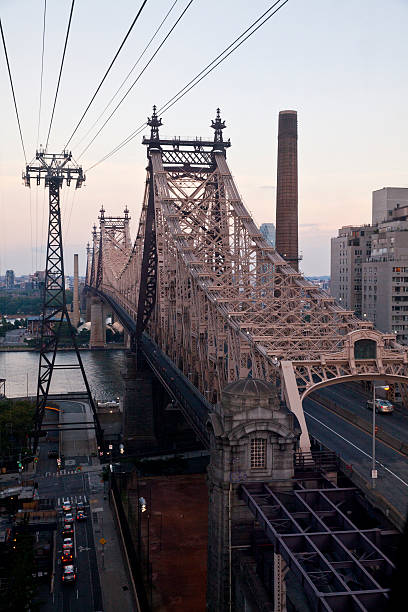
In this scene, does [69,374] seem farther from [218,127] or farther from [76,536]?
[76,536]

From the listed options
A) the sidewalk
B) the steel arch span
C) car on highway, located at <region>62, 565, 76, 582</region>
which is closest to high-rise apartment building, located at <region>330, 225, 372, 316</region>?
the steel arch span

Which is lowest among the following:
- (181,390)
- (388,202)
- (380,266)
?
(181,390)

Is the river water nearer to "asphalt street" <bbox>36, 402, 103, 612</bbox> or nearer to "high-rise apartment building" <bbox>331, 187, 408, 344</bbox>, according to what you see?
"asphalt street" <bbox>36, 402, 103, 612</bbox>

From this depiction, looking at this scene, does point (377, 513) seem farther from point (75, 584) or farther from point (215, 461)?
point (75, 584)

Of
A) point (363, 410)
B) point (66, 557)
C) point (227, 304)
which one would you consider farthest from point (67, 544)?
point (363, 410)

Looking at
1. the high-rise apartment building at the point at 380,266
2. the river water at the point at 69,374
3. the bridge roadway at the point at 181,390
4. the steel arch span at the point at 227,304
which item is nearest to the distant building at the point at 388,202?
the high-rise apartment building at the point at 380,266

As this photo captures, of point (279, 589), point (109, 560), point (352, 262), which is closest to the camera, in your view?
point (279, 589)

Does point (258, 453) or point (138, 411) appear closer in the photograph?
point (258, 453)

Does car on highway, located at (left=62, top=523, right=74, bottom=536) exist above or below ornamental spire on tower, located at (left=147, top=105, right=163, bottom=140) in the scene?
below
